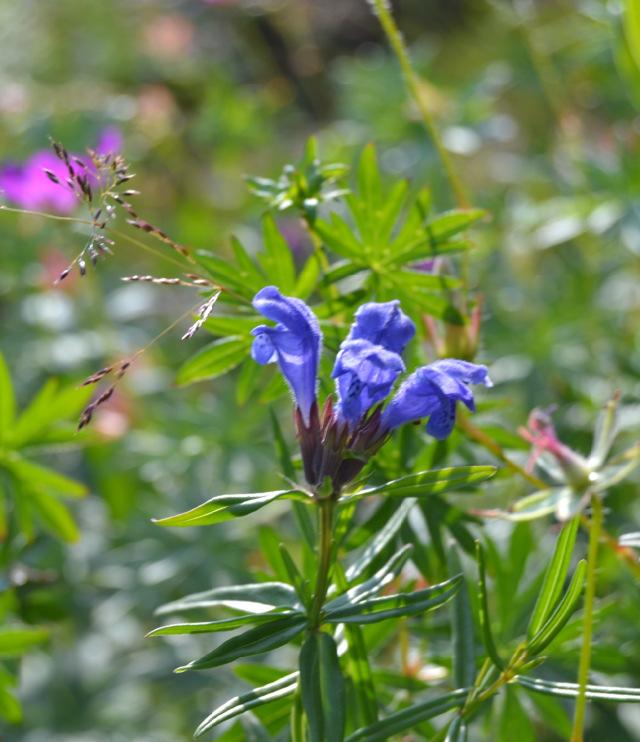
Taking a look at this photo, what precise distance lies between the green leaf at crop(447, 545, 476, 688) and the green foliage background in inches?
3.7

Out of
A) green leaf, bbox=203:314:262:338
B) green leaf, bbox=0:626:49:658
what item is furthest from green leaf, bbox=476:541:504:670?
green leaf, bbox=0:626:49:658

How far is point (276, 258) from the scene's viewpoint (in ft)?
2.90

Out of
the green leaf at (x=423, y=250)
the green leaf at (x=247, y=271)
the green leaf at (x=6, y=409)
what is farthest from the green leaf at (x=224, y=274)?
the green leaf at (x=6, y=409)

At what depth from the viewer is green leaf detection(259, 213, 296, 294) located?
2.88ft

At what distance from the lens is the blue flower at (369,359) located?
2.11 feet

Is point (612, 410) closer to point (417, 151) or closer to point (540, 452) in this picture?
point (540, 452)

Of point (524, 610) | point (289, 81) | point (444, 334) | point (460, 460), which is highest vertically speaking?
point (289, 81)

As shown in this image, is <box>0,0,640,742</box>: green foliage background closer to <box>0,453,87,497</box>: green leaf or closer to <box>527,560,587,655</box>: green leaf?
<box>0,453,87,497</box>: green leaf

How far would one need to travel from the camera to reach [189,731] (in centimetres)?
148

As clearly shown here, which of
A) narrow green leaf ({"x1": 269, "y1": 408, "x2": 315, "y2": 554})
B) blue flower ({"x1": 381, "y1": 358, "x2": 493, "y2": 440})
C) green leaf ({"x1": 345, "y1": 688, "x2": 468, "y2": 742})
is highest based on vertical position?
blue flower ({"x1": 381, "y1": 358, "x2": 493, "y2": 440})

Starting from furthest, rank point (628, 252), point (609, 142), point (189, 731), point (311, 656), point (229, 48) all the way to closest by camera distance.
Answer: point (229, 48)
point (609, 142)
point (628, 252)
point (189, 731)
point (311, 656)

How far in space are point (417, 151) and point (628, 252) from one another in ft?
1.36

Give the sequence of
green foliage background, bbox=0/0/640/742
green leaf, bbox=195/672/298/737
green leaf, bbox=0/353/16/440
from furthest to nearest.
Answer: green foliage background, bbox=0/0/640/742, green leaf, bbox=0/353/16/440, green leaf, bbox=195/672/298/737

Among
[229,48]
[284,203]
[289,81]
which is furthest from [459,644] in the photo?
[229,48]
